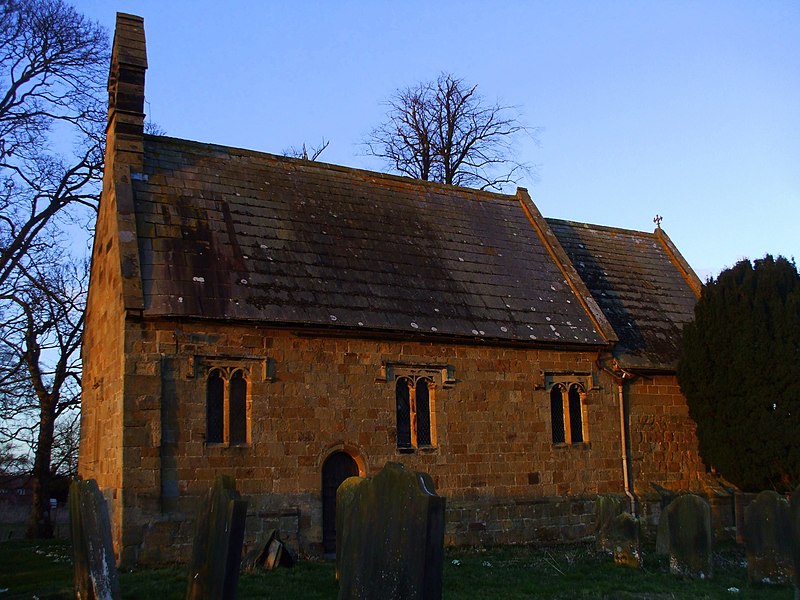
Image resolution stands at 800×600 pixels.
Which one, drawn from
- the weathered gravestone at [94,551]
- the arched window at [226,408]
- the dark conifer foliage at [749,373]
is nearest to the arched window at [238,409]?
the arched window at [226,408]

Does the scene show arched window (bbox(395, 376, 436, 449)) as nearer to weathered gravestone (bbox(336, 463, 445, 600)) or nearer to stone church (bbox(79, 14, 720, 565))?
stone church (bbox(79, 14, 720, 565))

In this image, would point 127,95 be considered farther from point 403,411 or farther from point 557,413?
point 557,413

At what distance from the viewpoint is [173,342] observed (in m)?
14.6

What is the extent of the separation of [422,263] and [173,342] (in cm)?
638

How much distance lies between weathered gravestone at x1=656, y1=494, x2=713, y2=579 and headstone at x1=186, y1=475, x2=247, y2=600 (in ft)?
23.6

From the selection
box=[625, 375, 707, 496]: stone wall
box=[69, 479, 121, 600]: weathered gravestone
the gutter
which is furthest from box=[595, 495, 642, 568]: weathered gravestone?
box=[69, 479, 121, 600]: weathered gravestone

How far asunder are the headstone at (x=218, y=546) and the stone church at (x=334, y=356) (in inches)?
208

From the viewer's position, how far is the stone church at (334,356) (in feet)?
47.7

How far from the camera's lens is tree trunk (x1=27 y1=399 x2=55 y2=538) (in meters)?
23.9

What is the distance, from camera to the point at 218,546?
8586 mm

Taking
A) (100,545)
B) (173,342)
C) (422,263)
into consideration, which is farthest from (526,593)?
(422,263)

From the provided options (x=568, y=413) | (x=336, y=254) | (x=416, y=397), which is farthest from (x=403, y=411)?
(x=568, y=413)

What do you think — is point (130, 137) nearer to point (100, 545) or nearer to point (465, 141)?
point (100, 545)

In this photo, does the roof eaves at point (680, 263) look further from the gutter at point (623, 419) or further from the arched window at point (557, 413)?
the arched window at point (557, 413)
